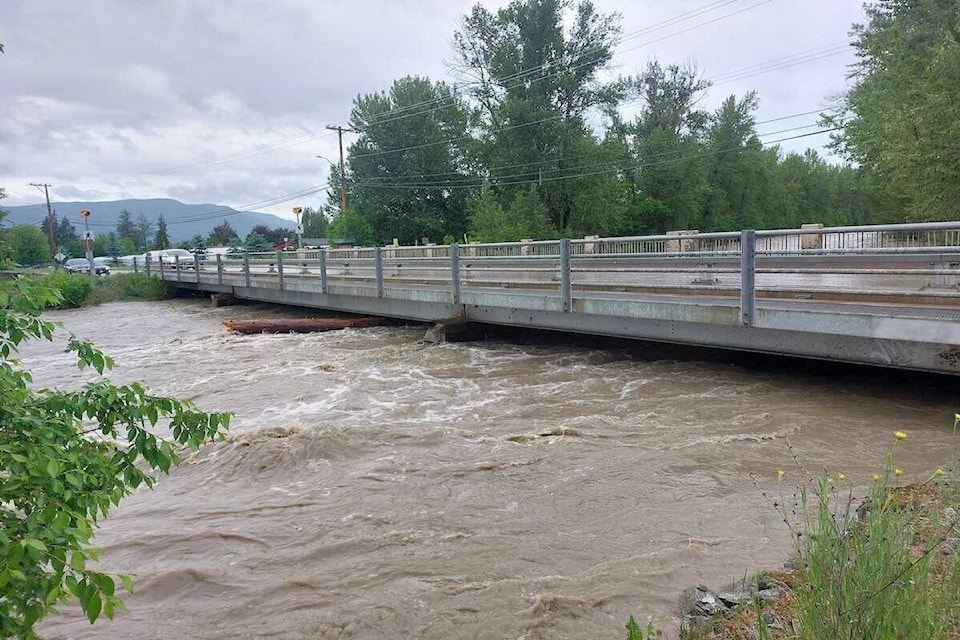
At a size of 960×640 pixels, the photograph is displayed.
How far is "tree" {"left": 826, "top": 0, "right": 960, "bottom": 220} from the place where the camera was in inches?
759

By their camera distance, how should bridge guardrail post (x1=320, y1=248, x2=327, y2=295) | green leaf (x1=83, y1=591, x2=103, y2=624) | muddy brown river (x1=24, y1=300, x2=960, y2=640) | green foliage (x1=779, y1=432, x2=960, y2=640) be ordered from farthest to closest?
bridge guardrail post (x1=320, y1=248, x2=327, y2=295), muddy brown river (x1=24, y1=300, x2=960, y2=640), green foliage (x1=779, y1=432, x2=960, y2=640), green leaf (x1=83, y1=591, x2=103, y2=624)

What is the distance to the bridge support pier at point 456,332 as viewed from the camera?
14.3 m

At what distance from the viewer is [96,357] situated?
2.93 metres

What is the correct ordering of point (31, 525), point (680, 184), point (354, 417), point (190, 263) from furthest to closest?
point (680, 184), point (190, 263), point (354, 417), point (31, 525)

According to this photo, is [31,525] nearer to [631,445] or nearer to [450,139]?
[631,445]

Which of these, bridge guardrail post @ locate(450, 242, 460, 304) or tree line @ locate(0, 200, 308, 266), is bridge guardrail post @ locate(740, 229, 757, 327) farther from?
tree line @ locate(0, 200, 308, 266)

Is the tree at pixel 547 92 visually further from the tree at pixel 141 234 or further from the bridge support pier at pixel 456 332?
the tree at pixel 141 234

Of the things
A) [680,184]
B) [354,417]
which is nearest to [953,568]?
[354,417]

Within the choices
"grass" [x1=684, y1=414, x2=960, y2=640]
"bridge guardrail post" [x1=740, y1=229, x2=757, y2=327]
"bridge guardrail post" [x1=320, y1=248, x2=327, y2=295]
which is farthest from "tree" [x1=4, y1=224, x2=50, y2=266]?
"grass" [x1=684, y1=414, x2=960, y2=640]

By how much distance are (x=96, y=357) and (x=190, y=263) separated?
31655mm

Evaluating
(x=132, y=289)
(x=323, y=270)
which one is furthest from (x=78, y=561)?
(x=132, y=289)

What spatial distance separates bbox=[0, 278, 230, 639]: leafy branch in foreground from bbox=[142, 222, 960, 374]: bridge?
22.1ft

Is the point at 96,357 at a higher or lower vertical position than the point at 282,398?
higher

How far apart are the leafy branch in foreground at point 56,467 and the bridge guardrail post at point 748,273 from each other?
22.0ft
